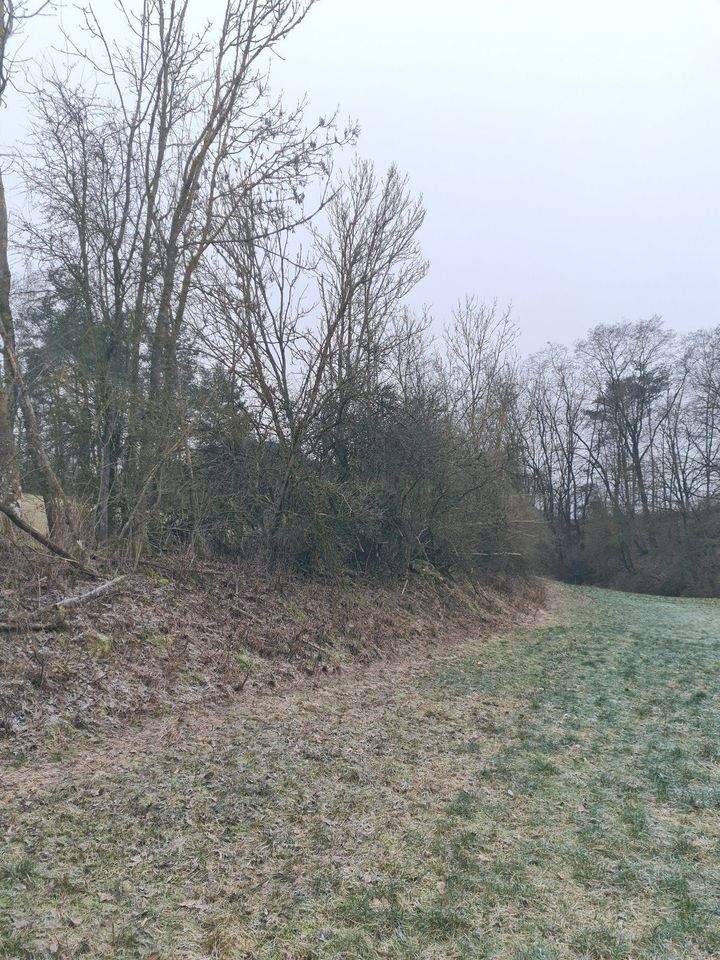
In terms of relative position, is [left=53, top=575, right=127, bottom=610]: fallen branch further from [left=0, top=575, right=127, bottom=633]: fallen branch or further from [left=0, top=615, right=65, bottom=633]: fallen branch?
[left=0, top=615, right=65, bottom=633]: fallen branch

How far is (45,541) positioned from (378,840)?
5.39 meters

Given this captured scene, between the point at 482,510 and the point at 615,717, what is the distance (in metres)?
10.4

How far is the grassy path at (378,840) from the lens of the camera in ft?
10.9

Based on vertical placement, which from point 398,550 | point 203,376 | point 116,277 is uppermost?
point 116,277

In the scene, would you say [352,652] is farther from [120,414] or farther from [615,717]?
[120,414]

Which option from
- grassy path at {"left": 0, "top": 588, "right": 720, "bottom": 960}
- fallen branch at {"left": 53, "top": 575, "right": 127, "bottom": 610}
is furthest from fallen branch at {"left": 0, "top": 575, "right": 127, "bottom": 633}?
grassy path at {"left": 0, "top": 588, "right": 720, "bottom": 960}

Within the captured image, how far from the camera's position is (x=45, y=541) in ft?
26.5

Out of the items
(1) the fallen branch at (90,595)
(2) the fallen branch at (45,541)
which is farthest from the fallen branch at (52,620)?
(2) the fallen branch at (45,541)

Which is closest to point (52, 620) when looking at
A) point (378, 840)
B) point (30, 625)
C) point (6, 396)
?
point (30, 625)

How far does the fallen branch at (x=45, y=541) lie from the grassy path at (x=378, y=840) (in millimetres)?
2623

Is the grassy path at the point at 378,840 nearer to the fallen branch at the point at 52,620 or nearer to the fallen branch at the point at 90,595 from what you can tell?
the fallen branch at the point at 52,620

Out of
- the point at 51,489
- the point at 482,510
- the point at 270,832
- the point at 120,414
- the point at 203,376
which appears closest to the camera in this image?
the point at 270,832

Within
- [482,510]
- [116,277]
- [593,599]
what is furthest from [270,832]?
[593,599]

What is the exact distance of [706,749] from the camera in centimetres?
628
